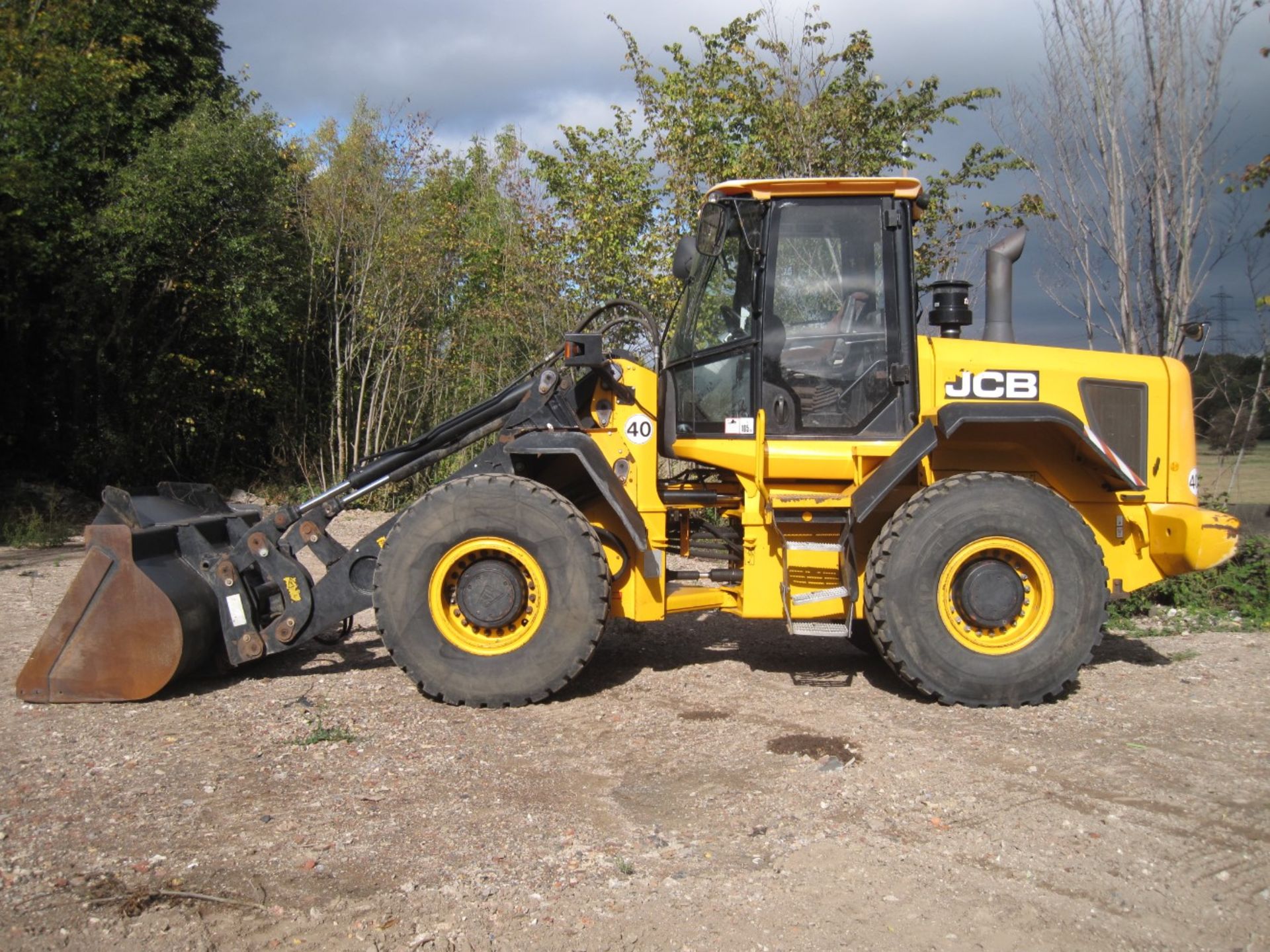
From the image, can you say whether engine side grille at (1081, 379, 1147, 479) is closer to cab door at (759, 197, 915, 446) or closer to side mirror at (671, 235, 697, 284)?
cab door at (759, 197, 915, 446)

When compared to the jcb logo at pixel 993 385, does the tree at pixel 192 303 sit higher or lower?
higher

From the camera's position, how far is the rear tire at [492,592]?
558 cm

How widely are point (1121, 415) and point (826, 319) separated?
1.83 m

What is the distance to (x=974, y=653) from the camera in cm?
556

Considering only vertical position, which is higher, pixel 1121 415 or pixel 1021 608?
pixel 1121 415

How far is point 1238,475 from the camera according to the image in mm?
9938

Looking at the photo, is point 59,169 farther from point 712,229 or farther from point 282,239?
point 712,229

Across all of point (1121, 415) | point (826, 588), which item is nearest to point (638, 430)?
point (826, 588)

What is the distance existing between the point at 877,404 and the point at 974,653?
146 cm

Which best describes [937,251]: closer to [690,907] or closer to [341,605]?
[341,605]

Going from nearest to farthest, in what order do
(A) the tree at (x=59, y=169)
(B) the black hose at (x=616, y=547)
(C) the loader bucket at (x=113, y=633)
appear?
1. (C) the loader bucket at (x=113, y=633)
2. (B) the black hose at (x=616, y=547)
3. (A) the tree at (x=59, y=169)

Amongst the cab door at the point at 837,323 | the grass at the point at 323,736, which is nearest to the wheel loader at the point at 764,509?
the cab door at the point at 837,323

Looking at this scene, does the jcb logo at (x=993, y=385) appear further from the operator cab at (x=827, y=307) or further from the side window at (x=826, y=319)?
the side window at (x=826, y=319)

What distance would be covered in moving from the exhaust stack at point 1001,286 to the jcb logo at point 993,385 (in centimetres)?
45
